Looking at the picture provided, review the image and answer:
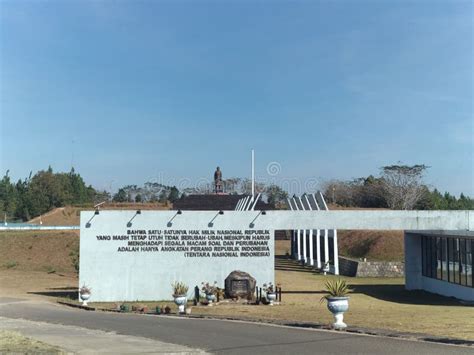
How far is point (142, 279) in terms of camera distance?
27.9 m

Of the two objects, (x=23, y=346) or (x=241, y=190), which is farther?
(x=241, y=190)

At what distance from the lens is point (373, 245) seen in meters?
55.6

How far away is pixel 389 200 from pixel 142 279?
68.8m

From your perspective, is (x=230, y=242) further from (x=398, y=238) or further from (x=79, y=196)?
(x=79, y=196)

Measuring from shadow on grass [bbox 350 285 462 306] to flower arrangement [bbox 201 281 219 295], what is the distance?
26.0ft

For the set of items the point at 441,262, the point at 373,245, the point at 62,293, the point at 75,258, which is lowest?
the point at 62,293

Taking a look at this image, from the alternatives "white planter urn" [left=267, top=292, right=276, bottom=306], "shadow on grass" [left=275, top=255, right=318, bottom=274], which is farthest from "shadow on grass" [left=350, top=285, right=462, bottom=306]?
"shadow on grass" [left=275, top=255, right=318, bottom=274]

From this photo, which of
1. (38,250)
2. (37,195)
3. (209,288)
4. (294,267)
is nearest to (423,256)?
(209,288)

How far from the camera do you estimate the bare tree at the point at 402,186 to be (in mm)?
88500

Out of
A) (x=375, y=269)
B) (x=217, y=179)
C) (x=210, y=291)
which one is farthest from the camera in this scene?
(x=217, y=179)

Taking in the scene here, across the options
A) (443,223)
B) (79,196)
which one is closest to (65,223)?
(79,196)

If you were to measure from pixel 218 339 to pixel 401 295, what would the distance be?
1918 cm

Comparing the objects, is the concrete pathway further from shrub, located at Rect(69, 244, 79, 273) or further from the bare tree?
the bare tree

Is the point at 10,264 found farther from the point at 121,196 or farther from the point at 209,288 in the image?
the point at 121,196
